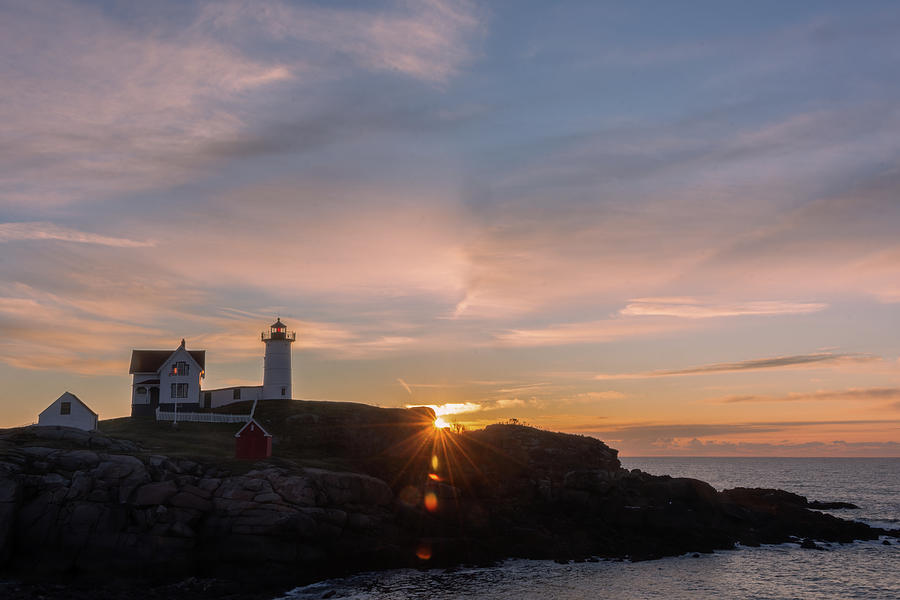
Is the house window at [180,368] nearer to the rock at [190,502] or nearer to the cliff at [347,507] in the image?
the cliff at [347,507]

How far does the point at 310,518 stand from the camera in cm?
4622

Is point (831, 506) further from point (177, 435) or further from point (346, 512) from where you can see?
point (177, 435)

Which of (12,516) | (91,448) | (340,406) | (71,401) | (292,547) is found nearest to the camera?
(12,516)

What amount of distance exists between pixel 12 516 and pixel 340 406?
1457 inches

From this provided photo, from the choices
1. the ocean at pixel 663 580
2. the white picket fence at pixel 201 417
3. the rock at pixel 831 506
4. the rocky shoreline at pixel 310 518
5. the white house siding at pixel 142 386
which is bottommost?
the rock at pixel 831 506

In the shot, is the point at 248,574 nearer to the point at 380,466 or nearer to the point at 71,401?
the point at 380,466

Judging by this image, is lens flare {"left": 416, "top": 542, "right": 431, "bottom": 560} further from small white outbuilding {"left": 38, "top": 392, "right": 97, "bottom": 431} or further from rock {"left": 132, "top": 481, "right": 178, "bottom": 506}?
small white outbuilding {"left": 38, "top": 392, "right": 97, "bottom": 431}

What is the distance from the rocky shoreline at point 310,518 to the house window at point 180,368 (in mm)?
21250

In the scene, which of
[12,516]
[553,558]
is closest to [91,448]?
[12,516]

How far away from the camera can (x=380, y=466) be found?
2366 inches

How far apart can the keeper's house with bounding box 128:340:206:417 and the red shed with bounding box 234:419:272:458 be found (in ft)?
68.7

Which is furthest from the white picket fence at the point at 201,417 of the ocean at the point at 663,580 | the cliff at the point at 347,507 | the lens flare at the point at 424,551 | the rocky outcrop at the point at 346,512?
the ocean at the point at 663,580

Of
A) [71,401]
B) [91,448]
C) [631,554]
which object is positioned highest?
[71,401]

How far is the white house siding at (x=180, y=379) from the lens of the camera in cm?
7362
